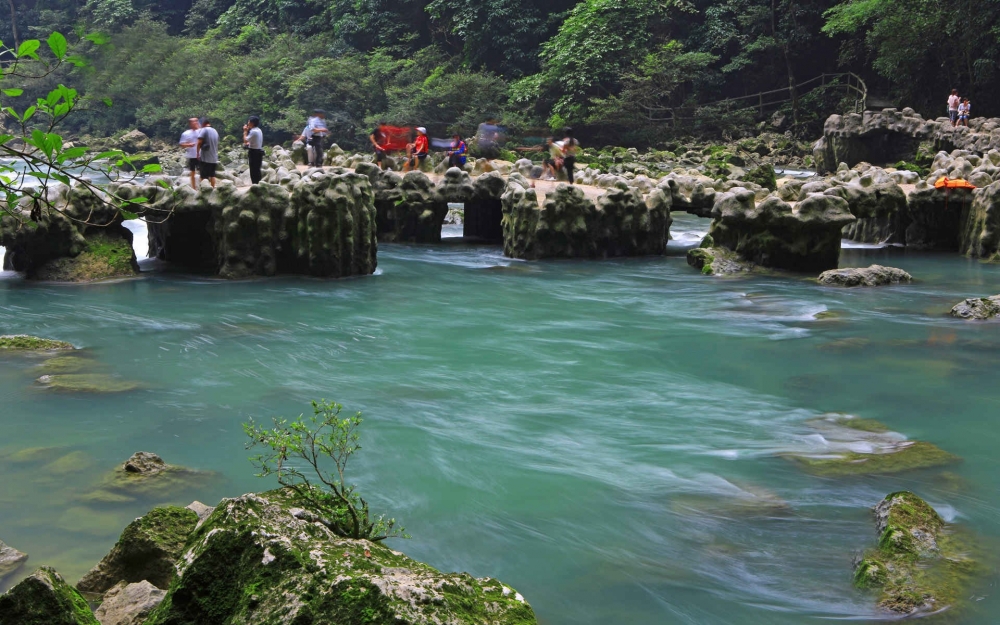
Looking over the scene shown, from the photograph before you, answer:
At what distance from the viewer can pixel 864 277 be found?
1398 cm

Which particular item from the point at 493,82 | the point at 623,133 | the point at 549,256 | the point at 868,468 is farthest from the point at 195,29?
the point at 868,468

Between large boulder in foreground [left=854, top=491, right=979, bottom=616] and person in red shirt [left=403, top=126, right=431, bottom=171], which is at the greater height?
person in red shirt [left=403, top=126, right=431, bottom=171]

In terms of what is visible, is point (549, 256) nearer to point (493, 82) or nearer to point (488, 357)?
point (488, 357)

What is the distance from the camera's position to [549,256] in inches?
659

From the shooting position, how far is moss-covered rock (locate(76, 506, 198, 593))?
4.17m

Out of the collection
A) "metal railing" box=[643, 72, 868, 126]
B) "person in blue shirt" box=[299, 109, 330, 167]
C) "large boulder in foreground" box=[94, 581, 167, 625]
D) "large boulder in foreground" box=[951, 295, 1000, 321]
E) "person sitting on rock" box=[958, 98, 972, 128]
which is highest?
"metal railing" box=[643, 72, 868, 126]

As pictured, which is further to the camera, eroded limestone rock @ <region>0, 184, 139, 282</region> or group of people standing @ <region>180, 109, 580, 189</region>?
group of people standing @ <region>180, 109, 580, 189</region>

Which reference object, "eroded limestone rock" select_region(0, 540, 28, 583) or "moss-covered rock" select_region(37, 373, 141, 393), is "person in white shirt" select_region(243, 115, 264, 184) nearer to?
"moss-covered rock" select_region(37, 373, 141, 393)

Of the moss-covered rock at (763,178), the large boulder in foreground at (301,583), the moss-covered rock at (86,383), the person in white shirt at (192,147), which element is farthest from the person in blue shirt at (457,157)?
the large boulder in foreground at (301,583)

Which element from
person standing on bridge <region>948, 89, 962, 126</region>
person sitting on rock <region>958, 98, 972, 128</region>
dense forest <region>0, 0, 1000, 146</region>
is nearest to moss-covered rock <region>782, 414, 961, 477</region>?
person sitting on rock <region>958, 98, 972, 128</region>

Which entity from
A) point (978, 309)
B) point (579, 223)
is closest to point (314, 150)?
point (579, 223)

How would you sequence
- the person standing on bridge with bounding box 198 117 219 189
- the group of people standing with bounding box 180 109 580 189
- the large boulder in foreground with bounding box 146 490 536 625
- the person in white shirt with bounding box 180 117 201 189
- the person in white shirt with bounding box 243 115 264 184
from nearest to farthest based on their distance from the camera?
the large boulder in foreground with bounding box 146 490 536 625, the person standing on bridge with bounding box 198 117 219 189, the group of people standing with bounding box 180 109 580 189, the person in white shirt with bounding box 180 117 201 189, the person in white shirt with bounding box 243 115 264 184

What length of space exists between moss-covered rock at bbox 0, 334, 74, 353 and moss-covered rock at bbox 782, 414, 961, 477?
7106 millimetres

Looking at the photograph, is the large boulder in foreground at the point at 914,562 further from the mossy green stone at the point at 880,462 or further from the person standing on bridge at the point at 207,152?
the person standing on bridge at the point at 207,152
